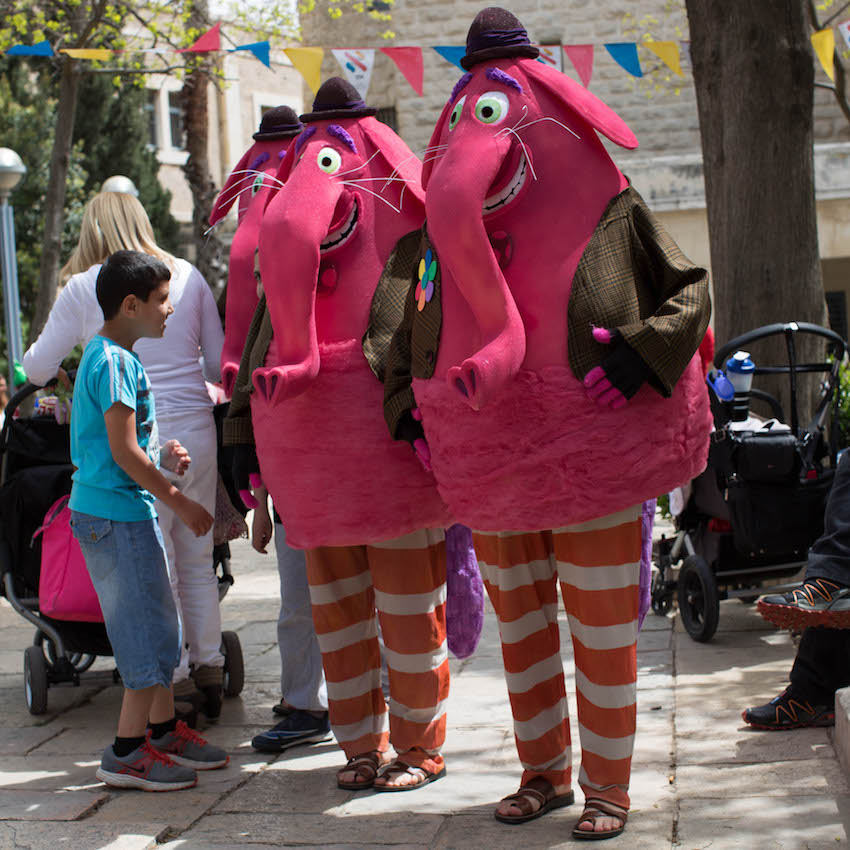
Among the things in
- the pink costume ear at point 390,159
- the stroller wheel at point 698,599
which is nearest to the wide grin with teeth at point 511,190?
the pink costume ear at point 390,159

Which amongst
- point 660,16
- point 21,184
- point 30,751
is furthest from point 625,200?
point 21,184

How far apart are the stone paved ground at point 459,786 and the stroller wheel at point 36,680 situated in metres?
0.06

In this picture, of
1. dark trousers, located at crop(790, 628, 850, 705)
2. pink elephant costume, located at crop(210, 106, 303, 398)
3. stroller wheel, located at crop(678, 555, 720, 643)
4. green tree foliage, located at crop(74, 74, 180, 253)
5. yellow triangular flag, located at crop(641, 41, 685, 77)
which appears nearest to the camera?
dark trousers, located at crop(790, 628, 850, 705)

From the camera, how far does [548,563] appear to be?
11.5ft

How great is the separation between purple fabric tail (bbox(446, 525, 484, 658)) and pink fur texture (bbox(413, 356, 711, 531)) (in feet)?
2.91

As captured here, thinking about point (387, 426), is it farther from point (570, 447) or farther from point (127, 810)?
point (127, 810)

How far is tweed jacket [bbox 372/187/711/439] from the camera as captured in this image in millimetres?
3078

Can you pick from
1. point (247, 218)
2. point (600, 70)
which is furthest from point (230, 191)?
point (600, 70)

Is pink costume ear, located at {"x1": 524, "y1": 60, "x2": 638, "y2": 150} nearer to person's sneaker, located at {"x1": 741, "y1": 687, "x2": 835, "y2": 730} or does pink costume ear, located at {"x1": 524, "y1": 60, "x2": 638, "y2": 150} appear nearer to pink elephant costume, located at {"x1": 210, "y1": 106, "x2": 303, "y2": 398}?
pink elephant costume, located at {"x1": 210, "y1": 106, "x2": 303, "y2": 398}

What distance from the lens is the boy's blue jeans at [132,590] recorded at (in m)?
3.85

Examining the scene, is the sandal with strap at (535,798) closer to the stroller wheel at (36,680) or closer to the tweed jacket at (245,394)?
the tweed jacket at (245,394)

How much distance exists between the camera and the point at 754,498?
516 centimetres

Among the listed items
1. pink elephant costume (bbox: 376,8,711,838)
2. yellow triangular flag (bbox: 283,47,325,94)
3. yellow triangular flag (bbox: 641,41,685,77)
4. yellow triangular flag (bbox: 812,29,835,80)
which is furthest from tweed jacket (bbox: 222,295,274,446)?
yellow triangular flag (bbox: 641,41,685,77)

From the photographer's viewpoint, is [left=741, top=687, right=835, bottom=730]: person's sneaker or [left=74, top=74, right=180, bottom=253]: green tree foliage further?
[left=74, top=74, right=180, bottom=253]: green tree foliage
